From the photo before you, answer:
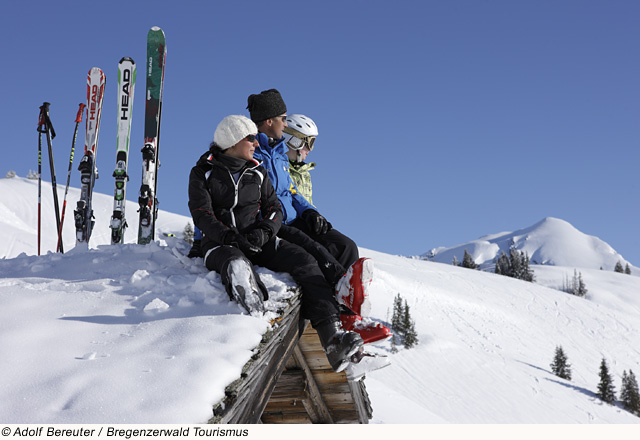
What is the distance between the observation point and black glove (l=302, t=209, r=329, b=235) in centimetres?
449

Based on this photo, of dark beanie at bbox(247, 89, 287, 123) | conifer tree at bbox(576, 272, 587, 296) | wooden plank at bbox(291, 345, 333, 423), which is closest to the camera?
dark beanie at bbox(247, 89, 287, 123)

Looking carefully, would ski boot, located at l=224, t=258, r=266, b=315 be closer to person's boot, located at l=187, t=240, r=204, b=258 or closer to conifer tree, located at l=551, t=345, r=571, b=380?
person's boot, located at l=187, t=240, r=204, b=258

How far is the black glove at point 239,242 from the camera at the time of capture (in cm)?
359

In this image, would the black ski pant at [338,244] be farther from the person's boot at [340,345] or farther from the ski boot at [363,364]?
the ski boot at [363,364]

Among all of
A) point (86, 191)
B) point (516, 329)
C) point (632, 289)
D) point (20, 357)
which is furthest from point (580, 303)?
point (20, 357)

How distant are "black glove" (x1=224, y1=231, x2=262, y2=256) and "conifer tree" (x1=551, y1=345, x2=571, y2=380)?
4002cm

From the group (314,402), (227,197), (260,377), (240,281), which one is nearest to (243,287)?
(240,281)

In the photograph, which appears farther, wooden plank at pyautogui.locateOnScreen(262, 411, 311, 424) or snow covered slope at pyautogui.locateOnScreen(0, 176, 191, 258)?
snow covered slope at pyautogui.locateOnScreen(0, 176, 191, 258)

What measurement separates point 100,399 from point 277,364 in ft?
4.32

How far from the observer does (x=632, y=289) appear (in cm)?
7681

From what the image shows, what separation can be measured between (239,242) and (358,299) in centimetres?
94

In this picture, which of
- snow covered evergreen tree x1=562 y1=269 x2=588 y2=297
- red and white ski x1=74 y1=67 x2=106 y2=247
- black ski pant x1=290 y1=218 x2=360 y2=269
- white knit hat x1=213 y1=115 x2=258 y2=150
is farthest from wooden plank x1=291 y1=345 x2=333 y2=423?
snow covered evergreen tree x1=562 y1=269 x2=588 y2=297

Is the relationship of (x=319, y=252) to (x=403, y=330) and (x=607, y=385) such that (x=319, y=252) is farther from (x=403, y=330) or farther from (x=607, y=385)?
(x=607, y=385)

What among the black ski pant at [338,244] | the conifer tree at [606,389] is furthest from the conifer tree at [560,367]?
the black ski pant at [338,244]
